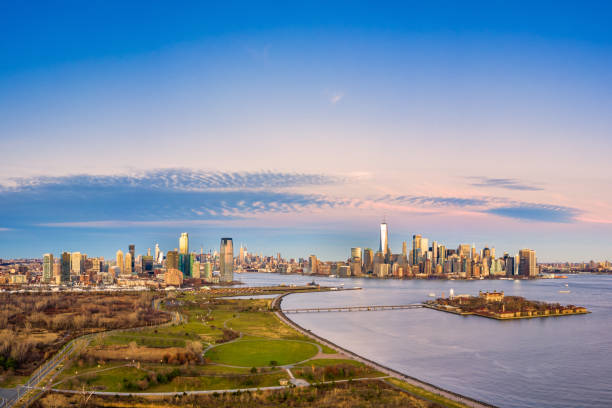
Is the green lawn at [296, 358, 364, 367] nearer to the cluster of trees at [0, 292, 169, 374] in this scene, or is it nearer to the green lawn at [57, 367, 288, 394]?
the green lawn at [57, 367, 288, 394]

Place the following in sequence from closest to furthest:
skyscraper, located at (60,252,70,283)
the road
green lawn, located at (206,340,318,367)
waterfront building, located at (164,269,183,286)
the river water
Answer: the road, the river water, green lawn, located at (206,340,318,367), waterfront building, located at (164,269,183,286), skyscraper, located at (60,252,70,283)

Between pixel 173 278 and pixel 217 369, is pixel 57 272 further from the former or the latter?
pixel 217 369

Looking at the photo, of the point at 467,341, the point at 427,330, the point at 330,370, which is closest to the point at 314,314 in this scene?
the point at 427,330

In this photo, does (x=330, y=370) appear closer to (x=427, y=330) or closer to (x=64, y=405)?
(x=64, y=405)

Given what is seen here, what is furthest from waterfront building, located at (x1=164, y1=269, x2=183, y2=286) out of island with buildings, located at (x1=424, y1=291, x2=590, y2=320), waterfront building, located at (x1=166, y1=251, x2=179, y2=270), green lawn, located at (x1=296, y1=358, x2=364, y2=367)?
green lawn, located at (x1=296, y1=358, x2=364, y2=367)

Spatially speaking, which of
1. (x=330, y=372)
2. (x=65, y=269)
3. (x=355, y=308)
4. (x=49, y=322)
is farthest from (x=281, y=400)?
(x=65, y=269)
